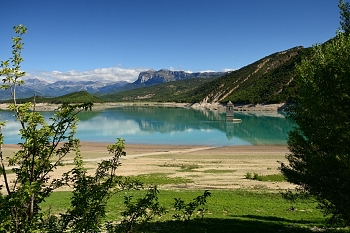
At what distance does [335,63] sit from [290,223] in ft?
35.0

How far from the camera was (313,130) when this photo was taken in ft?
42.4

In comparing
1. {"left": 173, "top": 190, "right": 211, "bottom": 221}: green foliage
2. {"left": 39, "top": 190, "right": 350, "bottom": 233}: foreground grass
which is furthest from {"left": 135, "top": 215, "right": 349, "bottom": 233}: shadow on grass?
{"left": 173, "top": 190, "right": 211, "bottom": 221}: green foliage

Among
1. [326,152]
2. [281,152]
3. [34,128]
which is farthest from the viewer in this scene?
[281,152]

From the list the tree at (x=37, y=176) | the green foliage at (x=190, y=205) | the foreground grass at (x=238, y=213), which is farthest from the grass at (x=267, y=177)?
the tree at (x=37, y=176)

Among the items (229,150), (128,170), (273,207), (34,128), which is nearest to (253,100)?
(229,150)

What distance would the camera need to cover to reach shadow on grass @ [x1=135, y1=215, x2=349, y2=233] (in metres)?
15.6

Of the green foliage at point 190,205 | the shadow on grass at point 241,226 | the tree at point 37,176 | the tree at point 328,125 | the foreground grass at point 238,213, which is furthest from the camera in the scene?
the foreground grass at point 238,213

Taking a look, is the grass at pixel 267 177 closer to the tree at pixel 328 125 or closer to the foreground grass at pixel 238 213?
the foreground grass at pixel 238 213

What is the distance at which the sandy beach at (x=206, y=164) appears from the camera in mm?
31791

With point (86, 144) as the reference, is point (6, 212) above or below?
above

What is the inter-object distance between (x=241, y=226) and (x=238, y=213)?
387 cm

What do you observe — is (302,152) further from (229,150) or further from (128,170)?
(229,150)

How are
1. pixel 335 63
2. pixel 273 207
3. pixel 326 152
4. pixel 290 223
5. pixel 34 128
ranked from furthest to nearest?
1. pixel 273 207
2. pixel 290 223
3. pixel 326 152
4. pixel 335 63
5. pixel 34 128

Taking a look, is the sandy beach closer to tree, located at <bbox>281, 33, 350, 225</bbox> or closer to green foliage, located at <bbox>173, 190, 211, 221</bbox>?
tree, located at <bbox>281, 33, 350, 225</bbox>
